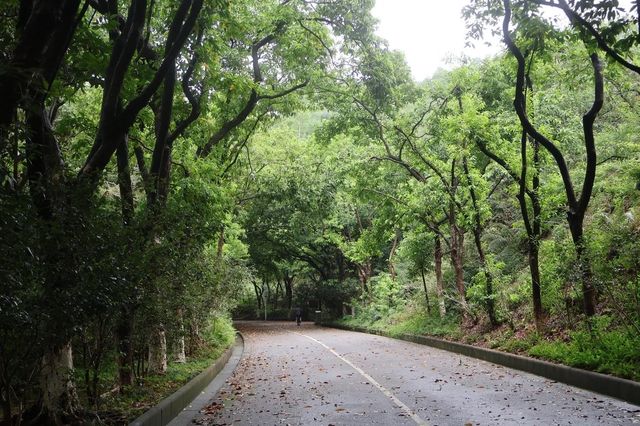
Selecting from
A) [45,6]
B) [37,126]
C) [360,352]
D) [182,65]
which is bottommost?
Answer: [360,352]

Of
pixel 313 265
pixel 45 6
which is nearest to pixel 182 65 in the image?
pixel 45 6

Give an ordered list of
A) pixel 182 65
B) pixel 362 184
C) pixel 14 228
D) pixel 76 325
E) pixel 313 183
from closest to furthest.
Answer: pixel 14 228 < pixel 76 325 < pixel 182 65 < pixel 362 184 < pixel 313 183

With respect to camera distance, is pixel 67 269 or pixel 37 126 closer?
pixel 67 269

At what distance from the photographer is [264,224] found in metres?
37.8

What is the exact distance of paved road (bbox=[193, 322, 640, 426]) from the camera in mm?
7734

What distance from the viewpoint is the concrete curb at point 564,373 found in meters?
8.55

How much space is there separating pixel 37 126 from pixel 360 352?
46.5ft

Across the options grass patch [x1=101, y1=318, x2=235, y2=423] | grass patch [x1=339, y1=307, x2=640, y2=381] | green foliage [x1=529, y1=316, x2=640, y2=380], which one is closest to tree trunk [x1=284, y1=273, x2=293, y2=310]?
grass patch [x1=339, y1=307, x2=640, y2=381]

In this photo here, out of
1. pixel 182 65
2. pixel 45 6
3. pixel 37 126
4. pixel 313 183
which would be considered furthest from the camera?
pixel 313 183

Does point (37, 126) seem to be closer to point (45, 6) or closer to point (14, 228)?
point (45, 6)

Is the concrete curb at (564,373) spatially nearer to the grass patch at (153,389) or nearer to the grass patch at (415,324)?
the grass patch at (415,324)

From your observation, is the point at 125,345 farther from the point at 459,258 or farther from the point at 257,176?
the point at 257,176

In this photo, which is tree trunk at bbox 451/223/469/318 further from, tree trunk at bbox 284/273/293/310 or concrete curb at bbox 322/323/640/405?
tree trunk at bbox 284/273/293/310

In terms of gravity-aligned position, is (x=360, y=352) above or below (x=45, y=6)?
below
